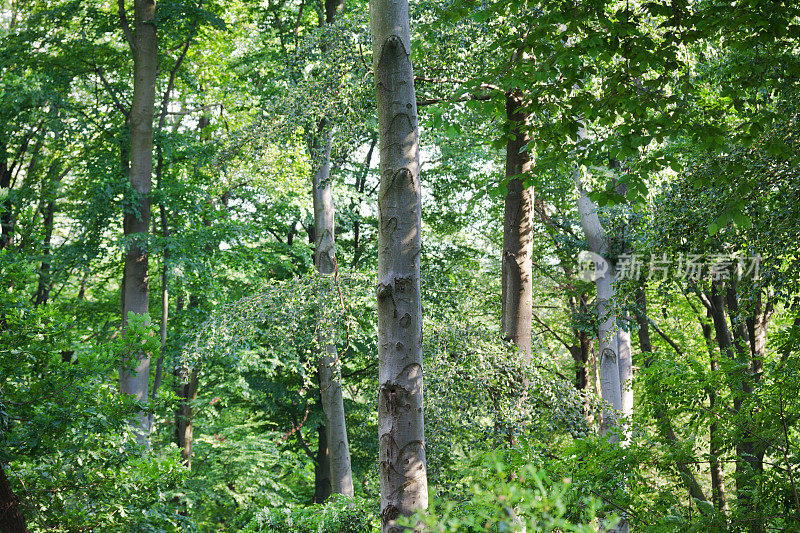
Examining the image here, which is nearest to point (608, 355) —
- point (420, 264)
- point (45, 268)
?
point (420, 264)

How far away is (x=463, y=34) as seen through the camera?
812 centimetres

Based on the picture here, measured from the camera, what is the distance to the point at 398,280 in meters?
3.70

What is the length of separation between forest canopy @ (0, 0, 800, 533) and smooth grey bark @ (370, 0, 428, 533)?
0.05 ft

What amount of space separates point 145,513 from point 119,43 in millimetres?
14306

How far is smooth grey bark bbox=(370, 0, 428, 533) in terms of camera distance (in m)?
3.58

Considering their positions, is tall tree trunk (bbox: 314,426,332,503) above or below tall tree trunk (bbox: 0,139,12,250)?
below

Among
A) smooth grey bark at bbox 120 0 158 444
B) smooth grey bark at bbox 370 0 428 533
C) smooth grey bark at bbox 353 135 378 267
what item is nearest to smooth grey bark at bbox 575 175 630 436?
smooth grey bark at bbox 353 135 378 267

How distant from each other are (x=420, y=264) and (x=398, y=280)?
0.86 meters

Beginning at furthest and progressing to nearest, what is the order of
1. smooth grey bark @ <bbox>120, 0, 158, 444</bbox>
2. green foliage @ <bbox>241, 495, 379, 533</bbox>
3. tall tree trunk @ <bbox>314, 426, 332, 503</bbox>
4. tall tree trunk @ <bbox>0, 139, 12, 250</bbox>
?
tall tree trunk @ <bbox>314, 426, 332, 503</bbox> < tall tree trunk @ <bbox>0, 139, 12, 250</bbox> < smooth grey bark @ <bbox>120, 0, 158, 444</bbox> < green foliage @ <bbox>241, 495, 379, 533</bbox>

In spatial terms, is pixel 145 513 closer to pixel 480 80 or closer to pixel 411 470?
pixel 411 470

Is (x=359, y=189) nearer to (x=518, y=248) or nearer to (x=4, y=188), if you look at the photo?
(x=4, y=188)

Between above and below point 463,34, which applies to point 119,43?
above

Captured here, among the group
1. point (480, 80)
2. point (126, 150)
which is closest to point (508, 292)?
point (480, 80)

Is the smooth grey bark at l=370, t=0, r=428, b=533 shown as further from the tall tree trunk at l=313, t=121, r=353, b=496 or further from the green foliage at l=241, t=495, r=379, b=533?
the tall tree trunk at l=313, t=121, r=353, b=496
